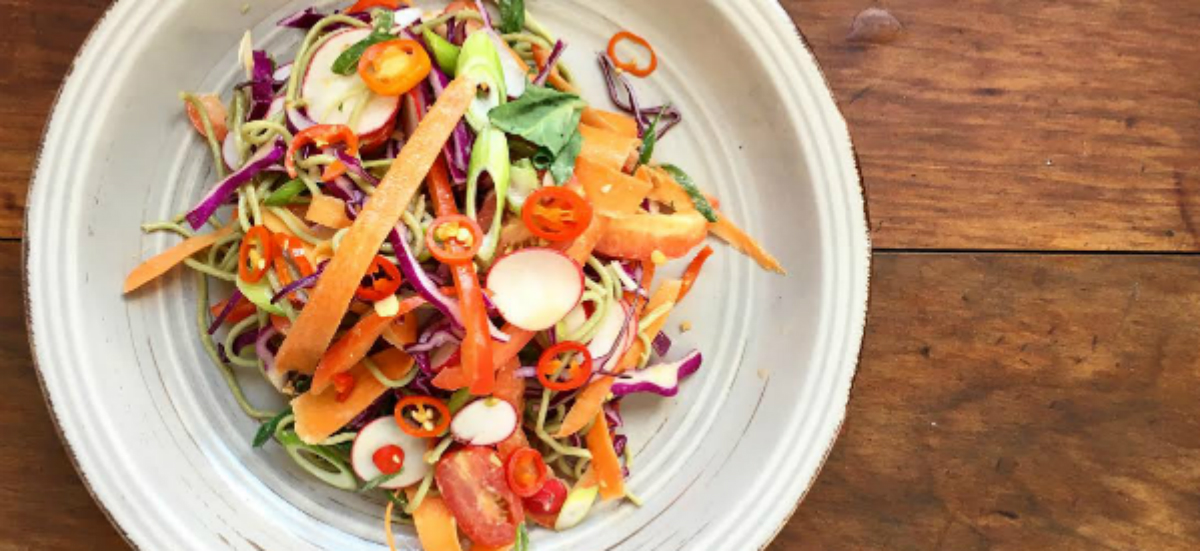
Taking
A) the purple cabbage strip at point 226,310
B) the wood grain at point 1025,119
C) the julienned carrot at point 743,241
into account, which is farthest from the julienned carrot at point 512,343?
the wood grain at point 1025,119

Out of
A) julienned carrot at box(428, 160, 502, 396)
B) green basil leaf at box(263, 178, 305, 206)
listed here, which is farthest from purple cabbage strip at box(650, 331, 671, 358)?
green basil leaf at box(263, 178, 305, 206)

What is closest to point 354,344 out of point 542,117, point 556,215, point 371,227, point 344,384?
point 344,384

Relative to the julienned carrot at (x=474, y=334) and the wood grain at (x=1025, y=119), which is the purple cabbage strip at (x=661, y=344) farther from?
the wood grain at (x=1025, y=119)

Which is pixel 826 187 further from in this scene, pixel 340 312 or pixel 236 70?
pixel 236 70

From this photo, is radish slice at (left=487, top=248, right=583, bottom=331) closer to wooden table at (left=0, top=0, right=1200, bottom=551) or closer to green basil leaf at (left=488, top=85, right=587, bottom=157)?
green basil leaf at (left=488, top=85, right=587, bottom=157)

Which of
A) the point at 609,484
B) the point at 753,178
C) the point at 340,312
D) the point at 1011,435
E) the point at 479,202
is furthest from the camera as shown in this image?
the point at 1011,435

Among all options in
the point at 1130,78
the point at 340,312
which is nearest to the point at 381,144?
the point at 340,312

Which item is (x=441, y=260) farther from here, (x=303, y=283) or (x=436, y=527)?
(x=436, y=527)
